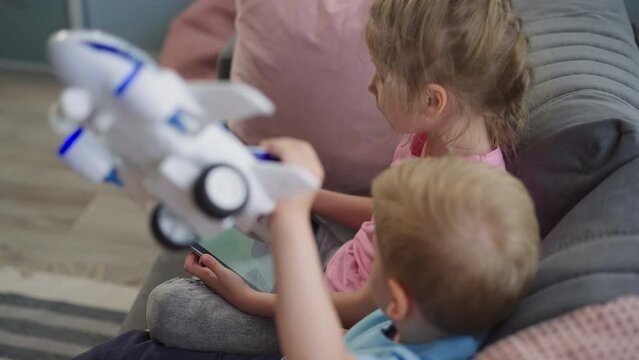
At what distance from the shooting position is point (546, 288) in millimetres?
751

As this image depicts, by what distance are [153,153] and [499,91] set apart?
1.72ft

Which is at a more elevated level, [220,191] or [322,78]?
[220,191]

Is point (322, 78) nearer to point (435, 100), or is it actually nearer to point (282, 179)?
point (435, 100)

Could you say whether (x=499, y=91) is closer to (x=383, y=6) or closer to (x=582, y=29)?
(x=383, y=6)

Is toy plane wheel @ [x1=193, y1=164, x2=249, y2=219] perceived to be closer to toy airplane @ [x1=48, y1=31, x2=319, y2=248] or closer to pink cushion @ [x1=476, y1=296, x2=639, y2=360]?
toy airplane @ [x1=48, y1=31, x2=319, y2=248]

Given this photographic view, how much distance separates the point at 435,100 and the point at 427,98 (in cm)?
1

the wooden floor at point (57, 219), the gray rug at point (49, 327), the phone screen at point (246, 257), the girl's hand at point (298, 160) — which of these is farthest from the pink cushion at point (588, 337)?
the wooden floor at point (57, 219)

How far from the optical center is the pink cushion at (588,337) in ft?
2.22

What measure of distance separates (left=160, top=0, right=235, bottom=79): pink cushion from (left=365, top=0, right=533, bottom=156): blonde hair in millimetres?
1250

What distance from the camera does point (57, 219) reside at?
→ 196 cm

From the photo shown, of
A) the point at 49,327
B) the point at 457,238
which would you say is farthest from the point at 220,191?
the point at 49,327

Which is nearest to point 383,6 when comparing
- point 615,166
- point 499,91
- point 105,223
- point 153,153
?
point 499,91

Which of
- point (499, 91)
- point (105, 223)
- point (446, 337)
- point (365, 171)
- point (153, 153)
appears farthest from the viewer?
point (105, 223)

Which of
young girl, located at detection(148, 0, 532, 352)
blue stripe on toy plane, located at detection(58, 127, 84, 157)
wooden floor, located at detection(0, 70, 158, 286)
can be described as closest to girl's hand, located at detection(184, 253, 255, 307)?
young girl, located at detection(148, 0, 532, 352)
